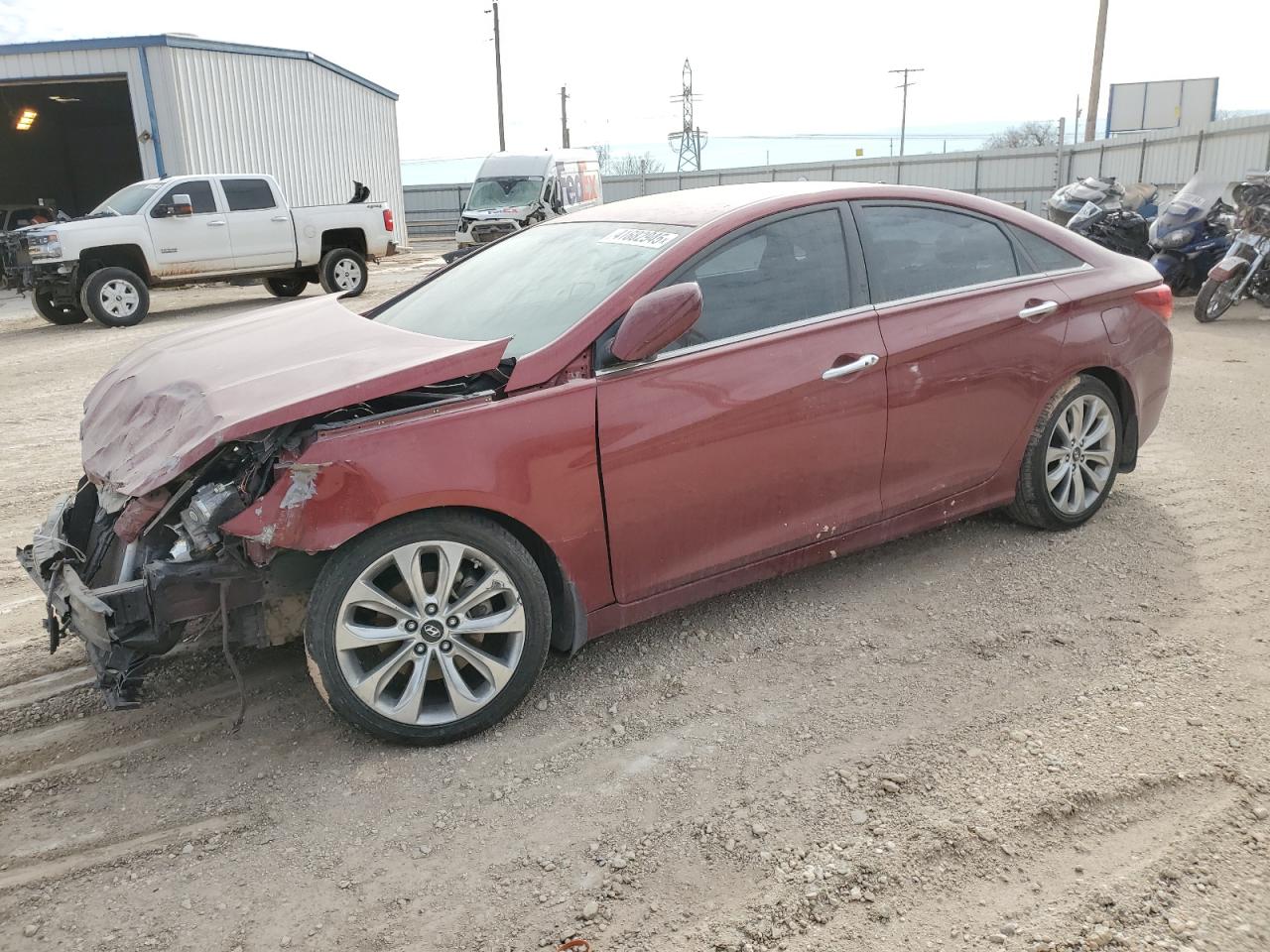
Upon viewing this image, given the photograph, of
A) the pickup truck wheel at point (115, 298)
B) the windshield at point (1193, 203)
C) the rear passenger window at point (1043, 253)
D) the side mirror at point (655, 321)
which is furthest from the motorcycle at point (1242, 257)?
the pickup truck wheel at point (115, 298)

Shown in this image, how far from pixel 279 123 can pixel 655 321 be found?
75.1 feet

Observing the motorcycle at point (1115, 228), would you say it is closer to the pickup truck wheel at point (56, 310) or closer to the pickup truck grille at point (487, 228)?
the pickup truck grille at point (487, 228)

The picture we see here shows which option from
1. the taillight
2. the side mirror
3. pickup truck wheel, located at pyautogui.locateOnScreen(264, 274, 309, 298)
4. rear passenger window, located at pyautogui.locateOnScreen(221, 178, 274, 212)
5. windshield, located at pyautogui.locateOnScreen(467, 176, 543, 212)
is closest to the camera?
the side mirror

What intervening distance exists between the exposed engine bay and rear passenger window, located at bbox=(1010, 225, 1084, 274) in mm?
2514

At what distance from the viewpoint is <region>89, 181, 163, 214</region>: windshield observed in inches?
553

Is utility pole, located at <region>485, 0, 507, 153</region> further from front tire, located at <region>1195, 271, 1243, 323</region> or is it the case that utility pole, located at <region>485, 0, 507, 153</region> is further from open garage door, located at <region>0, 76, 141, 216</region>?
front tire, located at <region>1195, 271, 1243, 323</region>

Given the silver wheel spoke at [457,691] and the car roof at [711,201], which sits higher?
the car roof at [711,201]

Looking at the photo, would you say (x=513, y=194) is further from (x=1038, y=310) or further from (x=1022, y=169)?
(x=1038, y=310)

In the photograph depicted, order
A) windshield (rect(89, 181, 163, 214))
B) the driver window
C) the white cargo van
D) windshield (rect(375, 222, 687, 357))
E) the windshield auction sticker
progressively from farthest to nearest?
the white cargo van < the driver window < windshield (rect(89, 181, 163, 214)) < the windshield auction sticker < windshield (rect(375, 222, 687, 357))

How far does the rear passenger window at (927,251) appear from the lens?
154 inches

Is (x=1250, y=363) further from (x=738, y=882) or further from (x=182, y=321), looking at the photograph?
(x=182, y=321)

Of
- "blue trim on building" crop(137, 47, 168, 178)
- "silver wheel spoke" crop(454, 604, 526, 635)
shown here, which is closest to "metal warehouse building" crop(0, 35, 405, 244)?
"blue trim on building" crop(137, 47, 168, 178)

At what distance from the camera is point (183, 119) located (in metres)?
20.0

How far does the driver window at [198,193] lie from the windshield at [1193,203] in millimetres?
12957
